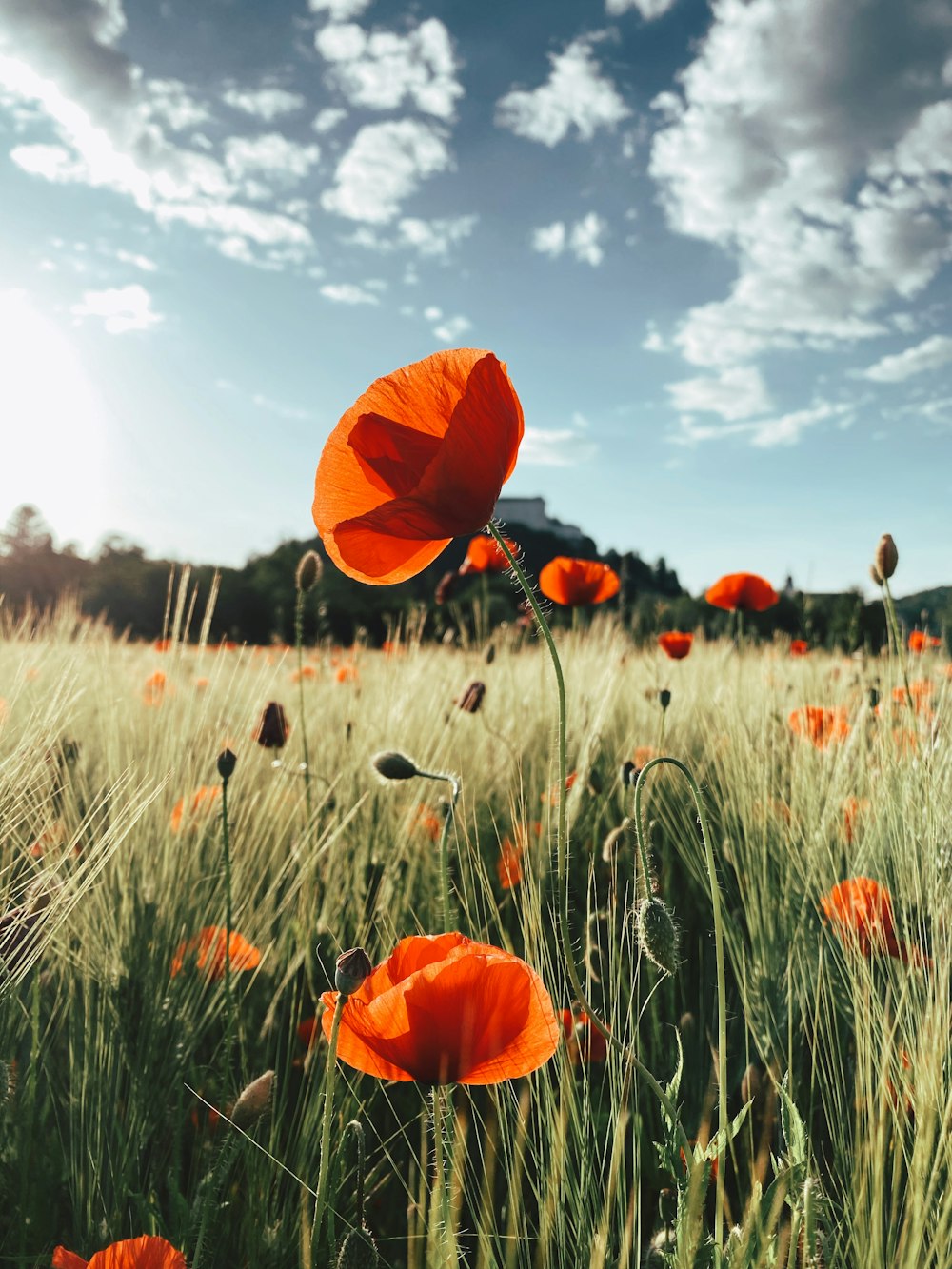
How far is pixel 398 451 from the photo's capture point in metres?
0.81

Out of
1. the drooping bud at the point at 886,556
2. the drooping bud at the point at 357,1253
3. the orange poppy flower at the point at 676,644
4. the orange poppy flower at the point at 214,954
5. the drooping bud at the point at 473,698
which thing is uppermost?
the drooping bud at the point at 886,556

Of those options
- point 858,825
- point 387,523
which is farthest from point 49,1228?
point 858,825

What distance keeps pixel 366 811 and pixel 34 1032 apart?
66 cm

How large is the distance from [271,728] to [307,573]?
40cm

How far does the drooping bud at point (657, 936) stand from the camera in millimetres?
702

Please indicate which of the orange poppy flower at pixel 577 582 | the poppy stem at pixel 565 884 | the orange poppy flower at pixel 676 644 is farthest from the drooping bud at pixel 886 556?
the poppy stem at pixel 565 884

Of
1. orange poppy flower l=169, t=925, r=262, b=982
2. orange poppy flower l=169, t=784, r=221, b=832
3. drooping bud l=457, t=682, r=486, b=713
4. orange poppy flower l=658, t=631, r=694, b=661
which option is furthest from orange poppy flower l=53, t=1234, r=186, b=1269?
orange poppy flower l=658, t=631, r=694, b=661

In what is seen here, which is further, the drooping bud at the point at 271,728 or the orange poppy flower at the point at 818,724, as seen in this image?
the orange poppy flower at the point at 818,724

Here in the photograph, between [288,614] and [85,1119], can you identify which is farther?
[288,614]

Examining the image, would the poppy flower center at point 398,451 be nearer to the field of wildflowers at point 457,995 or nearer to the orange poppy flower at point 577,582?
the field of wildflowers at point 457,995

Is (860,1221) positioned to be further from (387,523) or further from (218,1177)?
(387,523)

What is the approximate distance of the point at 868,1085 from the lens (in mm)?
728

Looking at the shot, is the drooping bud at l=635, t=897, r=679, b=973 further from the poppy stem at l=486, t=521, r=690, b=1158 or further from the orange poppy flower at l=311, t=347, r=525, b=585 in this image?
the orange poppy flower at l=311, t=347, r=525, b=585

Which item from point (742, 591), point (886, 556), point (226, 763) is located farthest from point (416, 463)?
point (742, 591)
